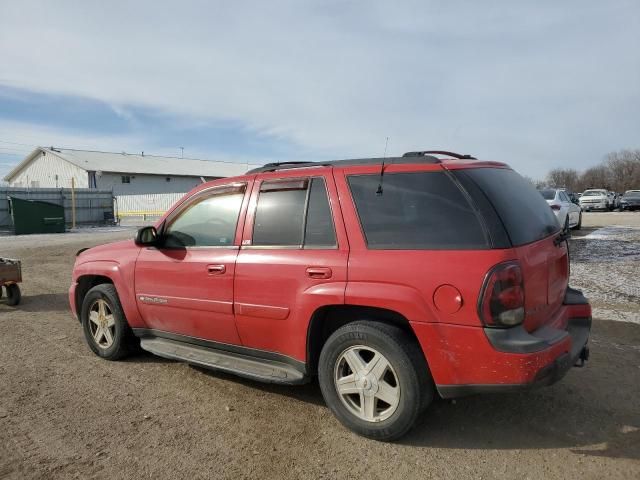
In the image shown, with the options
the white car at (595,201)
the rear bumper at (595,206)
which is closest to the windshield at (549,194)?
A: the white car at (595,201)

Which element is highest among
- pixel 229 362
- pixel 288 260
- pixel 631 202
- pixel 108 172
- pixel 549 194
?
pixel 108 172

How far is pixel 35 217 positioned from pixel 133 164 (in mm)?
28390

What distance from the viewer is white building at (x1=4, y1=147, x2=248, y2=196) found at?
42875 millimetres

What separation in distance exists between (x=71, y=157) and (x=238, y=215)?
4706 centimetres

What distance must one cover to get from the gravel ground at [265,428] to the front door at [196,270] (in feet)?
1.81

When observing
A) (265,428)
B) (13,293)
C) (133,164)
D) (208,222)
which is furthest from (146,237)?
(133,164)

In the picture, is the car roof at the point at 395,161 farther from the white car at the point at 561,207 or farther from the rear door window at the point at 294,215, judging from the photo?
the white car at the point at 561,207

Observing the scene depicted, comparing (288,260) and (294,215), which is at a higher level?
(294,215)

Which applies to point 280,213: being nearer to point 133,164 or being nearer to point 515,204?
point 515,204

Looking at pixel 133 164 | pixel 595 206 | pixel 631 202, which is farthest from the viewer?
pixel 133 164

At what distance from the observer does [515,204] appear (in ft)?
10.1

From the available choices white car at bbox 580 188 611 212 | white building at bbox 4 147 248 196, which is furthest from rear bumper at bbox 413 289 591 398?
white building at bbox 4 147 248 196

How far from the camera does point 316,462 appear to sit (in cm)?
286

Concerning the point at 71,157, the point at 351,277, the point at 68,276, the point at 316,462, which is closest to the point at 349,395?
the point at 316,462
